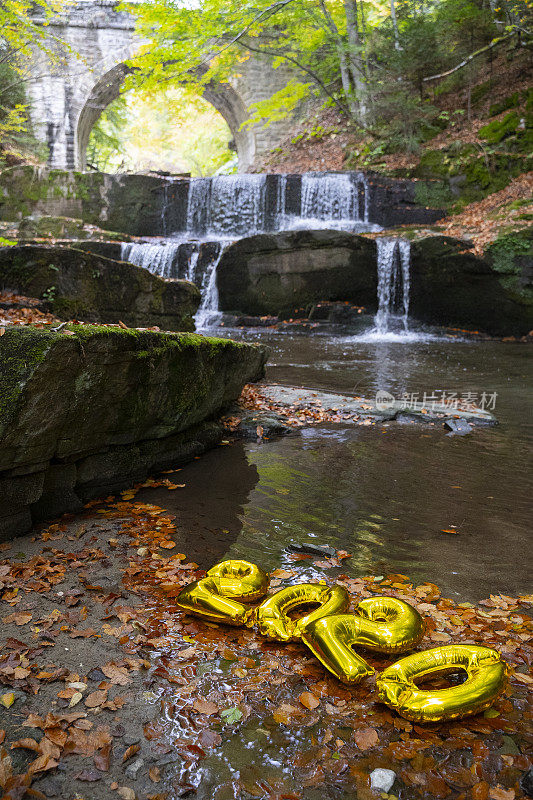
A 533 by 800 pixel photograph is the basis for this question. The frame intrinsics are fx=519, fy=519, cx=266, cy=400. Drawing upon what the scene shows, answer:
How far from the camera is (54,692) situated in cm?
197

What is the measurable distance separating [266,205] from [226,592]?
55.2ft

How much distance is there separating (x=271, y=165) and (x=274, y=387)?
17.9m

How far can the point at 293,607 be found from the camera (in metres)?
2.59

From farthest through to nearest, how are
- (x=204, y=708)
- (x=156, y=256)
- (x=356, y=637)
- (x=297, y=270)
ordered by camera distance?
1. (x=156, y=256)
2. (x=297, y=270)
3. (x=356, y=637)
4. (x=204, y=708)

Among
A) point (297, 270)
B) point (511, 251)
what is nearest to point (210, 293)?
point (297, 270)

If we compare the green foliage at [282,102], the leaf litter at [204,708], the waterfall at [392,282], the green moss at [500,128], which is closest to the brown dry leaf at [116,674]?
the leaf litter at [204,708]

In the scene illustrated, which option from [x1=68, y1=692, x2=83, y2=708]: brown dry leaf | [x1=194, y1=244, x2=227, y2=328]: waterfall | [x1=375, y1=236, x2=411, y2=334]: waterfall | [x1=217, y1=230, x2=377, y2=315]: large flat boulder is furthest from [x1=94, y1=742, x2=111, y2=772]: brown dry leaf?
[x1=217, y1=230, x2=377, y2=315]: large flat boulder

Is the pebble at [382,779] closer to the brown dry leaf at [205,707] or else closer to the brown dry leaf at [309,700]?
the brown dry leaf at [309,700]

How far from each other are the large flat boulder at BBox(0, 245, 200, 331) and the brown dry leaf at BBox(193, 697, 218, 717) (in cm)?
619

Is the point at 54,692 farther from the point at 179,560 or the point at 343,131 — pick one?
the point at 343,131

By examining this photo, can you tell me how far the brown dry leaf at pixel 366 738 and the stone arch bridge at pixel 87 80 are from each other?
25858 mm

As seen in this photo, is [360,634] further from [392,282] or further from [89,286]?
[392,282]

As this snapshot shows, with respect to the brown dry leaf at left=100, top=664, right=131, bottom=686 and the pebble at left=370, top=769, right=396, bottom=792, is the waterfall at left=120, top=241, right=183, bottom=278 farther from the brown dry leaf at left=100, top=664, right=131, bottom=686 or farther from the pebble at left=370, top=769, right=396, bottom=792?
the pebble at left=370, top=769, right=396, bottom=792

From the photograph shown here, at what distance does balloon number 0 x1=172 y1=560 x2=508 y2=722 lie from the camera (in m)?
1.89
